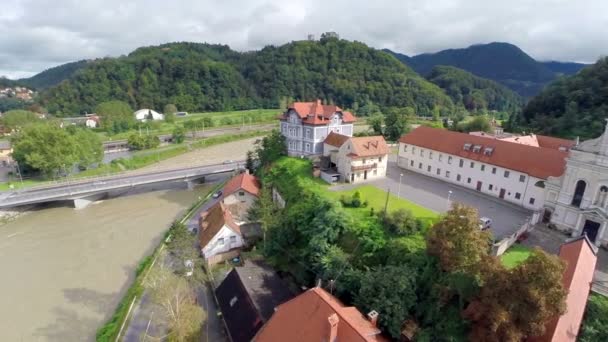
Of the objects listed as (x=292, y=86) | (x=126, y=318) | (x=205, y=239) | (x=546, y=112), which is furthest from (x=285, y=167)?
(x=292, y=86)

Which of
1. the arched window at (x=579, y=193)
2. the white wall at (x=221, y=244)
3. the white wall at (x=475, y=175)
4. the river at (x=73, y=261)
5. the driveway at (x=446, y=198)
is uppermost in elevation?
the arched window at (x=579, y=193)

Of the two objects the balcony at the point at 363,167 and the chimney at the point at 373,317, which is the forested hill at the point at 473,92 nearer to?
the balcony at the point at 363,167

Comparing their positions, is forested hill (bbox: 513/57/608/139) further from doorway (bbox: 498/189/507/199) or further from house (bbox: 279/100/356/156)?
house (bbox: 279/100/356/156)

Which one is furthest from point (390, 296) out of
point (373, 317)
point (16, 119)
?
point (16, 119)

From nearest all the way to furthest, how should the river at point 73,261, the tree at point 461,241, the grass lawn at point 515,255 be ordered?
1. the tree at point 461,241
2. the grass lawn at point 515,255
3. the river at point 73,261

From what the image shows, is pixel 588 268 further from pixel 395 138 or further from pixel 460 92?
pixel 460 92

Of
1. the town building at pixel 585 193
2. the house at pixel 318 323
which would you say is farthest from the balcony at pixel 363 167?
the house at pixel 318 323
